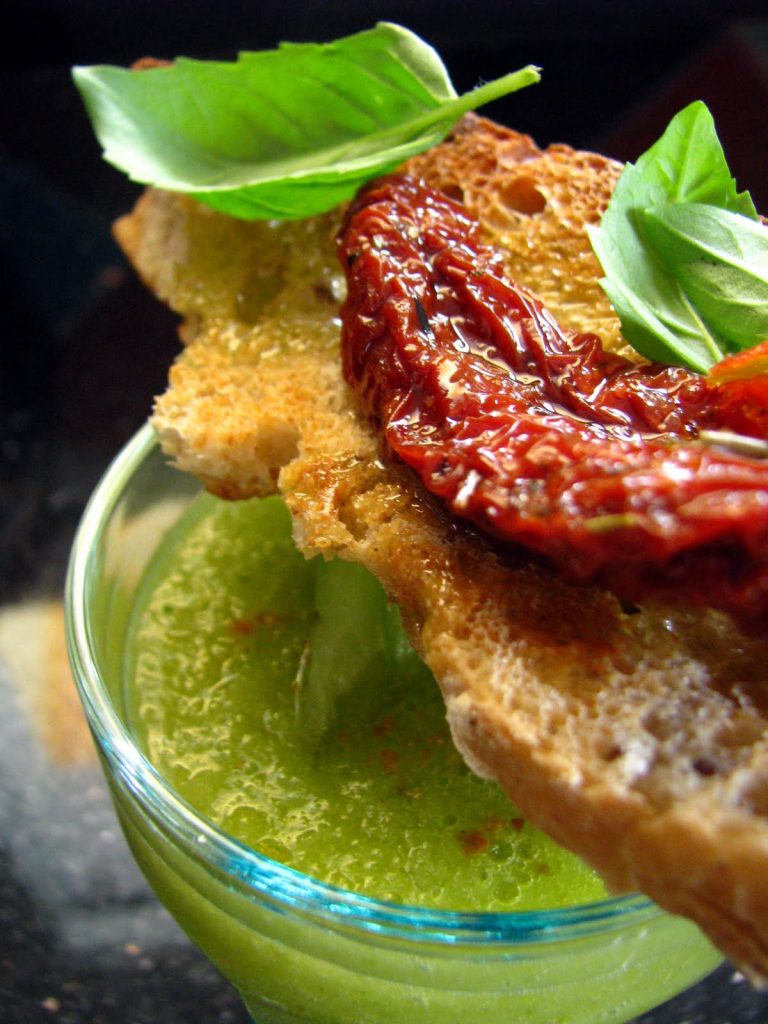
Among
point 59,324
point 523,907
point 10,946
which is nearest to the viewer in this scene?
point 523,907

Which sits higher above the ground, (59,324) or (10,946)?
(59,324)

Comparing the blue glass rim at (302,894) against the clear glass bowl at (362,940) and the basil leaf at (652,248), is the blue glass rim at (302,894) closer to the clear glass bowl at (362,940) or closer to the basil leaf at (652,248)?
the clear glass bowl at (362,940)

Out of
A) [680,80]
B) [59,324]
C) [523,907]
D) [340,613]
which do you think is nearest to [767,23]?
[680,80]

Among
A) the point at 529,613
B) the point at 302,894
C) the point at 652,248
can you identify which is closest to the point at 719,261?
the point at 652,248

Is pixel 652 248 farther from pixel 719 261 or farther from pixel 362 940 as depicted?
pixel 362 940

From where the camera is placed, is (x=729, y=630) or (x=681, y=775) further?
(x=729, y=630)

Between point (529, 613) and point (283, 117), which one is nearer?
point (529, 613)

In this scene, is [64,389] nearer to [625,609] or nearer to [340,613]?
[340,613]
